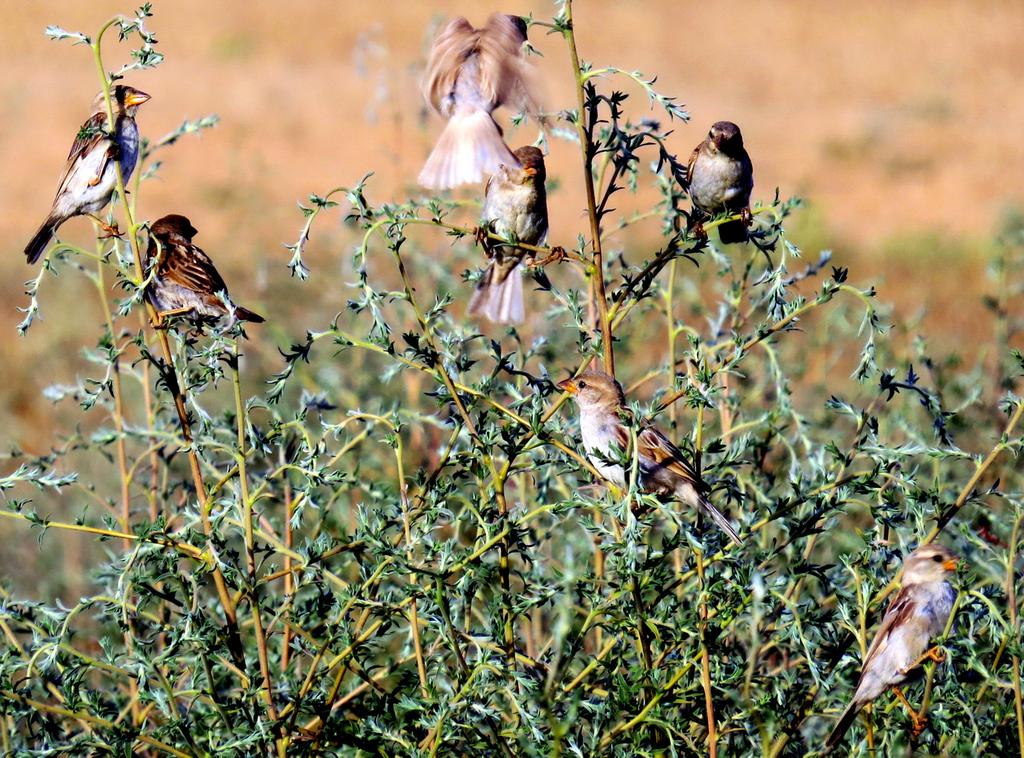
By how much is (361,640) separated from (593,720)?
0.68m

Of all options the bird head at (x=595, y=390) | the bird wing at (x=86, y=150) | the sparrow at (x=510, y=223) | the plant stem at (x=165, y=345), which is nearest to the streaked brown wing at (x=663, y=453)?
the bird head at (x=595, y=390)

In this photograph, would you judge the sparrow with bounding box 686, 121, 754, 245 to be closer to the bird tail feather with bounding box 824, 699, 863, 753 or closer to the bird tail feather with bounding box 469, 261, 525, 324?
the bird tail feather with bounding box 469, 261, 525, 324

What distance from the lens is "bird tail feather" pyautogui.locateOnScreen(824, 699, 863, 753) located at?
9.95ft

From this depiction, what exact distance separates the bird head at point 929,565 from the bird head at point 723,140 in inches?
50.1

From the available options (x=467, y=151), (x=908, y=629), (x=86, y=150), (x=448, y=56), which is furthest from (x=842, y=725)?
(x=86, y=150)

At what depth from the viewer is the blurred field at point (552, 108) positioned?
11609 mm

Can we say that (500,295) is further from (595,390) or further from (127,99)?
(127,99)

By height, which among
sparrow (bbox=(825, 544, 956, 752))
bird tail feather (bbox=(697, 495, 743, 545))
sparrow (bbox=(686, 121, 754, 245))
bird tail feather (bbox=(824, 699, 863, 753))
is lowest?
bird tail feather (bbox=(824, 699, 863, 753))

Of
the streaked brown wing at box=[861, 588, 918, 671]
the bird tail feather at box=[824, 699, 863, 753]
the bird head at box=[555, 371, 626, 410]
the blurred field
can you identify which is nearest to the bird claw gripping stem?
the bird head at box=[555, 371, 626, 410]

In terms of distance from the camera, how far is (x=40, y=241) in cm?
388

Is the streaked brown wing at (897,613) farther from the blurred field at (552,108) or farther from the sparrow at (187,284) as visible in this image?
the blurred field at (552,108)

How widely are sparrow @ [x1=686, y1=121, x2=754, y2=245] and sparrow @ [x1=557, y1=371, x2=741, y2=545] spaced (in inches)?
23.3

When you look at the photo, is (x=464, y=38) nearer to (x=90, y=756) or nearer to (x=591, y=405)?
(x=591, y=405)

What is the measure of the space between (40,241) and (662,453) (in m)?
2.00
